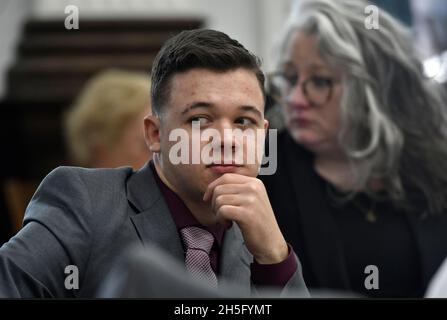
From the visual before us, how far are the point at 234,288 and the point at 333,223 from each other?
0.47 m

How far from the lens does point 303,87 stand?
1.30 meters

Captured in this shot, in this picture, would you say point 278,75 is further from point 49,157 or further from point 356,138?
point 49,157

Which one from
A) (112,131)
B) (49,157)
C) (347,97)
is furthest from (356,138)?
(49,157)

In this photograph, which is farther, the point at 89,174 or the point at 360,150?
the point at 360,150

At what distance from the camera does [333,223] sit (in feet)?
4.43

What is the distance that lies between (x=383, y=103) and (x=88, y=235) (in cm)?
69

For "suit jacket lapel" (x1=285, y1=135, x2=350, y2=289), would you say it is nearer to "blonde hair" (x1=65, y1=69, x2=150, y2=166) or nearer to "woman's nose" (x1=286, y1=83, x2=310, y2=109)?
"woman's nose" (x1=286, y1=83, x2=310, y2=109)

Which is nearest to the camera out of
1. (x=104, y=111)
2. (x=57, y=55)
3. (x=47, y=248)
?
(x=47, y=248)

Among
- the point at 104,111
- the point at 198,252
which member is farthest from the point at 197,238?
the point at 104,111

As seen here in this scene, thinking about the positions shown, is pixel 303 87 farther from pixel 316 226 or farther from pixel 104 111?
pixel 104 111

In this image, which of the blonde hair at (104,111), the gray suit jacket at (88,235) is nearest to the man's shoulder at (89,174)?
the gray suit jacket at (88,235)

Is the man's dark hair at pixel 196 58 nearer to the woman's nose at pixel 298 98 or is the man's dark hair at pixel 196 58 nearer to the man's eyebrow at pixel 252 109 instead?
the man's eyebrow at pixel 252 109

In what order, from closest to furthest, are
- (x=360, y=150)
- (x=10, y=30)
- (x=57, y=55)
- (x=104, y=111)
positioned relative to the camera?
(x=360, y=150) < (x=104, y=111) < (x=10, y=30) < (x=57, y=55)

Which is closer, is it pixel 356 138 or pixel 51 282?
pixel 51 282
